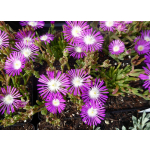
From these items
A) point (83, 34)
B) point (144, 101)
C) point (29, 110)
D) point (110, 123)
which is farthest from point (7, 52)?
point (144, 101)

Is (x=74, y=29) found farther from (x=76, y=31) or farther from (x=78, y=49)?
(x=78, y=49)

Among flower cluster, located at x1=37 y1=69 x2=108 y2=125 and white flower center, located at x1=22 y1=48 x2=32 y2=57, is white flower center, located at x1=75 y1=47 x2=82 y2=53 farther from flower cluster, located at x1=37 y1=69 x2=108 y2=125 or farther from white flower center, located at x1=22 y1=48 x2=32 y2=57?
white flower center, located at x1=22 y1=48 x2=32 y2=57

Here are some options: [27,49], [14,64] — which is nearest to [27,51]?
[27,49]

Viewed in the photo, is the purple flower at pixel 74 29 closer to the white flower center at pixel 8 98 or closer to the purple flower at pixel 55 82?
the purple flower at pixel 55 82

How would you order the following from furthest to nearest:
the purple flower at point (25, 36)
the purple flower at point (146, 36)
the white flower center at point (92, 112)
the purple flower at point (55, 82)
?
1. the purple flower at point (146, 36)
2. the purple flower at point (25, 36)
3. the white flower center at point (92, 112)
4. the purple flower at point (55, 82)

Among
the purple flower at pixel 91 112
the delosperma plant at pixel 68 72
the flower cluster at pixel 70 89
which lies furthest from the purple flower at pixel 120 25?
the purple flower at pixel 91 112

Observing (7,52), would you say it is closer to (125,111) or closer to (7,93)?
(7,93)

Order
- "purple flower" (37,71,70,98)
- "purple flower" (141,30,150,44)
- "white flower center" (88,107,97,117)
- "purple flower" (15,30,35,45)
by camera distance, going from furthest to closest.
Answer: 1. "purple flower" (141,30,150,44)
2. "purple flower" (15,30,35,45)
3. "white flower center" (88,107,97,117)
4. "purple flower" (37,71,70,98)

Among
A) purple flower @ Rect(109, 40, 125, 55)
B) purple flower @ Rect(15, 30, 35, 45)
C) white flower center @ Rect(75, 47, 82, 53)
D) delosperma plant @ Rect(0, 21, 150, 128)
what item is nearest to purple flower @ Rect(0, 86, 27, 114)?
delosperma plant @ Rect(0, 21, 150, 128)
